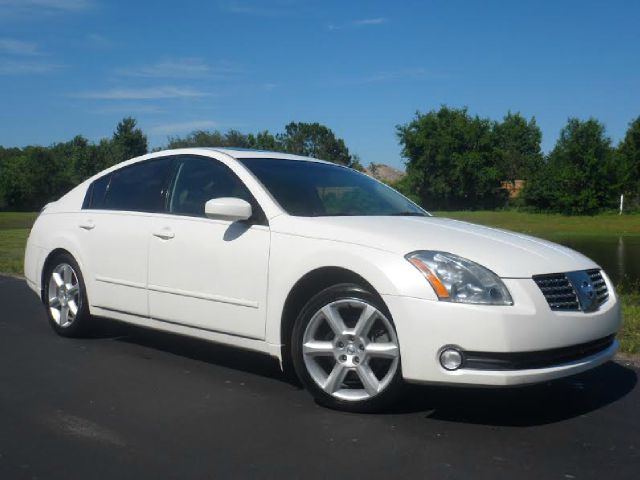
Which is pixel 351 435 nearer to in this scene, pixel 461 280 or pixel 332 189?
pixel 461 280

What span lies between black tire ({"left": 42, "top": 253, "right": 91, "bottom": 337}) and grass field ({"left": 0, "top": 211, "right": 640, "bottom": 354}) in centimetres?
434

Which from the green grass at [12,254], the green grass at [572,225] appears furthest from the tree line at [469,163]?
the green grass at [12,254]

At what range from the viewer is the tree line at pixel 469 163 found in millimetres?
59938

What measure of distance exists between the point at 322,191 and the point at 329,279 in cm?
106

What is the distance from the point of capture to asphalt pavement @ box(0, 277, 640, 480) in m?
3.54

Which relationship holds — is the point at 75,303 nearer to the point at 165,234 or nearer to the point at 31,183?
A: the point at 165,234

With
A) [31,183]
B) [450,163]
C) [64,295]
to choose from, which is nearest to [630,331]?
[64,295]

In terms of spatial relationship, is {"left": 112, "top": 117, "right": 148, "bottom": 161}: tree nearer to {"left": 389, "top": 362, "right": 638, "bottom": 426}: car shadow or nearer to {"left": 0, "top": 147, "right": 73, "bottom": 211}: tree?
{"left": 0, "top": 147, "right": 73, "bottom": 211}: tree

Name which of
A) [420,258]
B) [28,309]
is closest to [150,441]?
[420,258]

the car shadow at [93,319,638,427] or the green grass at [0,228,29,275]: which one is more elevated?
the car shadow at [93,319,638,427]

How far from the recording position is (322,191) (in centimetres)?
550

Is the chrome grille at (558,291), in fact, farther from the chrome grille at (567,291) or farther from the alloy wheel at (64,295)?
the alloy wheel at (64,295)

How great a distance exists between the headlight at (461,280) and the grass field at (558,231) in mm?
2574

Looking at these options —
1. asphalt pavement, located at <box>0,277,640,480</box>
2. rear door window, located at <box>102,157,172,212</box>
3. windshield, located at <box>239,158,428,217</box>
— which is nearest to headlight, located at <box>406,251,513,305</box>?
asphalt pavement, located at <box>0,277,640,480</box>
